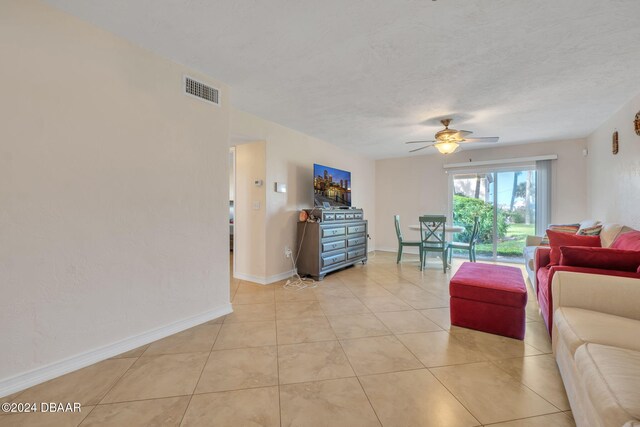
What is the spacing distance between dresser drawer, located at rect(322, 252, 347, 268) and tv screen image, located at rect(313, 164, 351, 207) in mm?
901

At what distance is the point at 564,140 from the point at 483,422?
18.3 feet

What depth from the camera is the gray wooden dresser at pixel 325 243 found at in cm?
405

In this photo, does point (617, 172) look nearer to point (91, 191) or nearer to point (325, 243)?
point (325, 243)

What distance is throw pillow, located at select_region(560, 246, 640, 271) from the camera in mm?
1822

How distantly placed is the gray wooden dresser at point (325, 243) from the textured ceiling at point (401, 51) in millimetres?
1605

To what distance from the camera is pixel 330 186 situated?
4.75m

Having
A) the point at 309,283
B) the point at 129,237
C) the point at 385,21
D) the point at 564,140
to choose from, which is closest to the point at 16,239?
the point at 129,237

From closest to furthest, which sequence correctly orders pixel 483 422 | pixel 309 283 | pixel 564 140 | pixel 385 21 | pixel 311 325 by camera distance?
pixel 483 422 → pixel 385 21 → pixel 311 325 → pixel 309 283 → pixel 564 140

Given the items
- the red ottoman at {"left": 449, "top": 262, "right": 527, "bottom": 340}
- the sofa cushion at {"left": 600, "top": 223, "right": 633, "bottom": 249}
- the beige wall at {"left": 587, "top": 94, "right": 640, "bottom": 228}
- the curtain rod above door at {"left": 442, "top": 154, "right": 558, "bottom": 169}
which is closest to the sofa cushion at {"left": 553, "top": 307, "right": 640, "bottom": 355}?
the red ottoman at {"left": 449, "top": 262, "right": 527, "bottom": 340}

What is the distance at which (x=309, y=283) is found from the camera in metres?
3.91

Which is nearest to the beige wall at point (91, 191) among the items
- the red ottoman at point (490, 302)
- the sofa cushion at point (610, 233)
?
the red ottoman at point (490, 302)

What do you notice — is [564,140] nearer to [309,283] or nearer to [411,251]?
[411,251]

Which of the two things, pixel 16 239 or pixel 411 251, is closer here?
pixel 16 239

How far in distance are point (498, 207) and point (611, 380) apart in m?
5.27
